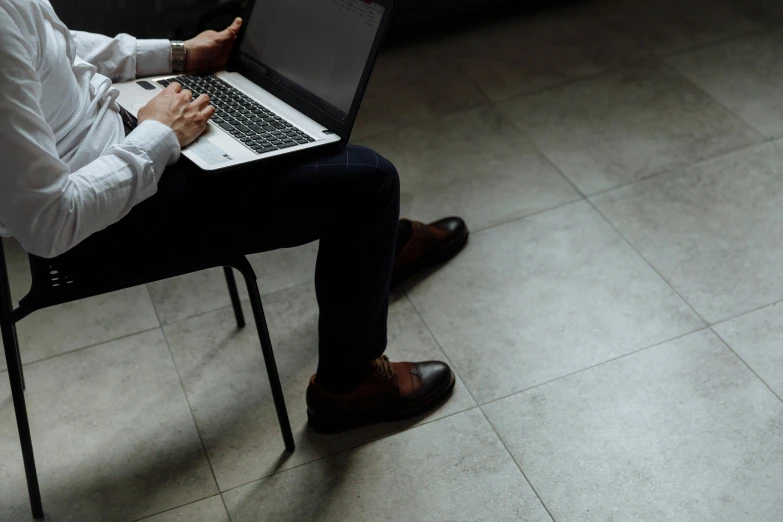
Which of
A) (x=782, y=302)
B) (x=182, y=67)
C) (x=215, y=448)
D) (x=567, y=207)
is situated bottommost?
(x=215, y=448)

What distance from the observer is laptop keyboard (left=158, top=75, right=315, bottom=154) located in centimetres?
135

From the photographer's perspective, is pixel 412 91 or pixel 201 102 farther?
pixel 412 91

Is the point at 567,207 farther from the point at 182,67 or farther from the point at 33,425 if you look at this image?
the point at 33,425

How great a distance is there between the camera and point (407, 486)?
155cm

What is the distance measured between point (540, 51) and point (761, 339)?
1272 mm

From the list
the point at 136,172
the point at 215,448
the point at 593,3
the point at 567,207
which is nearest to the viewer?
the point at 136,172

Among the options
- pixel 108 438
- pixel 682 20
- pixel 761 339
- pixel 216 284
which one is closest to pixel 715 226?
pixel 761 339

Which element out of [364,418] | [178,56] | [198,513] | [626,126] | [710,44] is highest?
[178,56]

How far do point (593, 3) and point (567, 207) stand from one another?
1117 millimetres

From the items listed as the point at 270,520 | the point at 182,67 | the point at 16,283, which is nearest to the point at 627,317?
the point at 270,520

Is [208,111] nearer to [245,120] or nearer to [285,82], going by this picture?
[245,120]

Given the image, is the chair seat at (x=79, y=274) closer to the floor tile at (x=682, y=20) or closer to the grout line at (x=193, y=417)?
the grout line at (x=193, y=417)

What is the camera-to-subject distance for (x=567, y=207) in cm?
213

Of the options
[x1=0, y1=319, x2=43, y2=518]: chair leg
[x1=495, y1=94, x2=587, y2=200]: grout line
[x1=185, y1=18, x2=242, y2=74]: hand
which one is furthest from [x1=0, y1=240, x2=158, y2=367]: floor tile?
[x1=495, y1=94, x2=587, y2=200]: grout line
